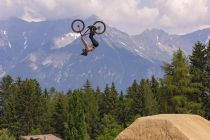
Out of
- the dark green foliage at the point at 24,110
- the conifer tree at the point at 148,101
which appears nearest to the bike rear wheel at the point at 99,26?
the conifer tree at the point at 148,101

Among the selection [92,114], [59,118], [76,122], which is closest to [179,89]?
[76,122]

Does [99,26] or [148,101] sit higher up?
[148,101]

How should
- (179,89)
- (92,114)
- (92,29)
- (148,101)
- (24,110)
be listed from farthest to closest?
1. (24,110)
2. (92,114)
3. (148,101)
4. (179,89)
5. (92,29)

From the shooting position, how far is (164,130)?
34.3m

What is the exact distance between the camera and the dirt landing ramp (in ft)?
112

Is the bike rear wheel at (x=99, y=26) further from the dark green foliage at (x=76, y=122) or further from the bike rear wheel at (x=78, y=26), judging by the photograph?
the dark green foliage at (x=76, y=122)

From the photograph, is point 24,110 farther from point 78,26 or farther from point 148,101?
point 78,26

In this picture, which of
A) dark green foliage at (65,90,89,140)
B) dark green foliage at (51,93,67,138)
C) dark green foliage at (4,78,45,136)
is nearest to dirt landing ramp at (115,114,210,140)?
dark green foliage at (65,90,89,140)

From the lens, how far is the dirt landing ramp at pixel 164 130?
1340 inches

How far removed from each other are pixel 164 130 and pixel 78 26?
12.9m

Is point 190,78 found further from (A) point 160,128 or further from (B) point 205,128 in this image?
(A) point 160,128

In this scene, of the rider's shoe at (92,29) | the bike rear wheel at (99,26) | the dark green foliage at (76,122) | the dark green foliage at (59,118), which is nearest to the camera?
the rider's shoe at (92,29)

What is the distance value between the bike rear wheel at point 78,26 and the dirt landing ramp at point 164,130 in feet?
41.6

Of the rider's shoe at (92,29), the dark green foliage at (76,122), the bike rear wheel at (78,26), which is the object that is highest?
the bike rear wheel at (78,26)
